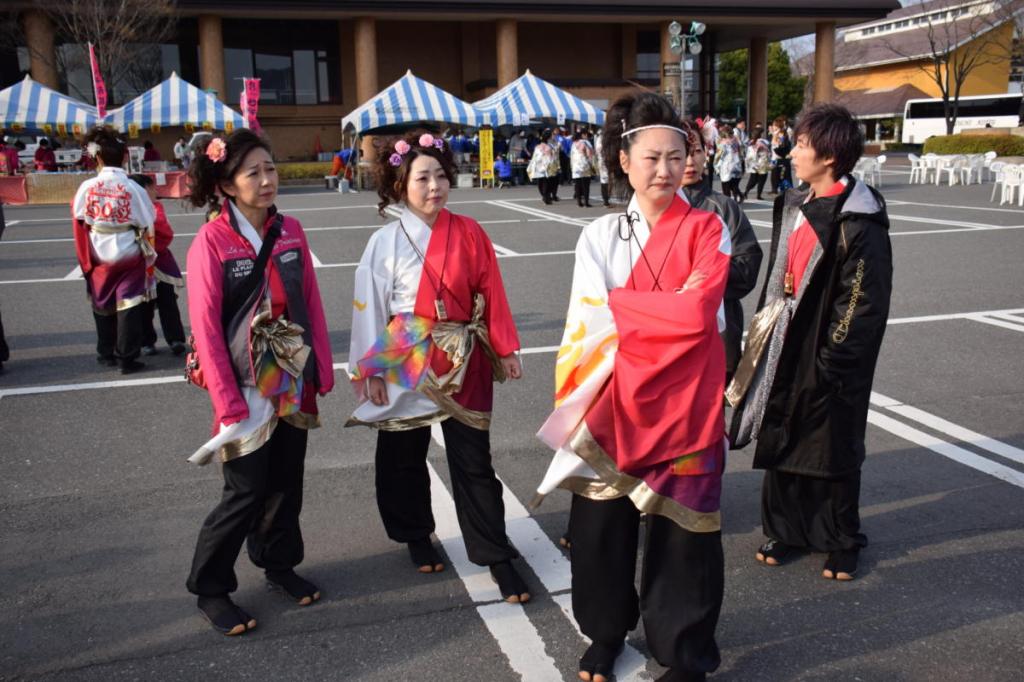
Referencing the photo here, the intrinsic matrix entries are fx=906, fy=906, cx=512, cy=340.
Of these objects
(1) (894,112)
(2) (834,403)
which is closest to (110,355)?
(2) (834,403)

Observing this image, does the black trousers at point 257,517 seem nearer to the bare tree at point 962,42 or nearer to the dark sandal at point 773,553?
the dark sandal at point 773,553

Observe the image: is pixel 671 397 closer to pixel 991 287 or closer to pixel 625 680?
pixel 625 680

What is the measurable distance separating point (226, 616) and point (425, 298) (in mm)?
1325

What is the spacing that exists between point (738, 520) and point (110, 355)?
16.8 ft

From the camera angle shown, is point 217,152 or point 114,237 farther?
point 114,237

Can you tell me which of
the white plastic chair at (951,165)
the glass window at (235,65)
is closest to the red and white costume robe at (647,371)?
the white plastic chair at (951,165)

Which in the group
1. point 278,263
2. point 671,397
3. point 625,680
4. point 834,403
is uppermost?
point 278,263

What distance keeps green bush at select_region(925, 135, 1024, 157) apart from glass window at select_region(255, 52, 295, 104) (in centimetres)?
2453

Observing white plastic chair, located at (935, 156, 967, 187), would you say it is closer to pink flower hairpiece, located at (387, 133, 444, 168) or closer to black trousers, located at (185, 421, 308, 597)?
pink flower hairpiece, located at (387, 133, 444, 168)

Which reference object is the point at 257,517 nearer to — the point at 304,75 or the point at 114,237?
the point at 114,237

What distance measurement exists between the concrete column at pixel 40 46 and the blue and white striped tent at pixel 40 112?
25.8ft

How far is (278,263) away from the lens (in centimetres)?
321

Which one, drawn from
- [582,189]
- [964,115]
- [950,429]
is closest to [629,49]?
[964,115]

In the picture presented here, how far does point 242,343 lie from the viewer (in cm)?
309
